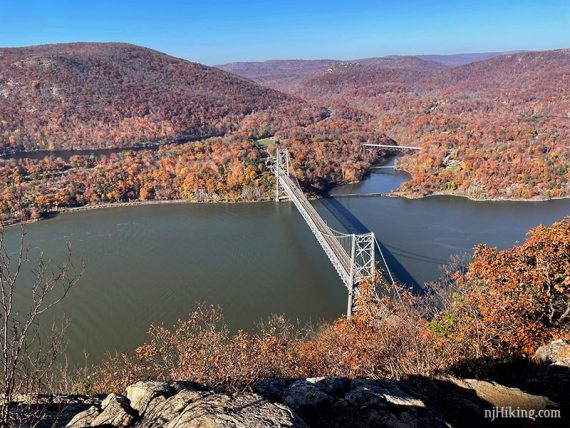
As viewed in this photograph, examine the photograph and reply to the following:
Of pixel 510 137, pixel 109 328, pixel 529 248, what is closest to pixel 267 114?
pixel 510 137

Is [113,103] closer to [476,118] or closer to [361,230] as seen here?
[361,230]

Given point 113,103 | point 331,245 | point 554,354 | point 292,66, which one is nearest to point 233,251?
point 331,245

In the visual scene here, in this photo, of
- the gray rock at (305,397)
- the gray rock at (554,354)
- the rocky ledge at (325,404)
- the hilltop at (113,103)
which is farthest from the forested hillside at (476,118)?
the gray rock at (305,397)

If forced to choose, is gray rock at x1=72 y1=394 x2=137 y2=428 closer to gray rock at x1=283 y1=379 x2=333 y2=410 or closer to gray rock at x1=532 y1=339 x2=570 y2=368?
gray rock at x1=283 y1=379 x2=333 y2=410

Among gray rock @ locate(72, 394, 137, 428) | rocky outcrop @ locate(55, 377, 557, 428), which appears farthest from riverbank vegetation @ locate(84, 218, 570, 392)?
gray rock @ locate(72, 394, 137, 428)

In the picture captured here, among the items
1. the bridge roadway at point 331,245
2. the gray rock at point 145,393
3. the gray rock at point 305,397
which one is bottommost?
the bridge roadway at point 331,245

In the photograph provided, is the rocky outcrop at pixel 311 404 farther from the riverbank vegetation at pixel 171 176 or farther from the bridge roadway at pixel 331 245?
the riverbank vegetation at pixel 171 176

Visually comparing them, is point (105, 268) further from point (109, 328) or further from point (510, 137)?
point (510, 137)
